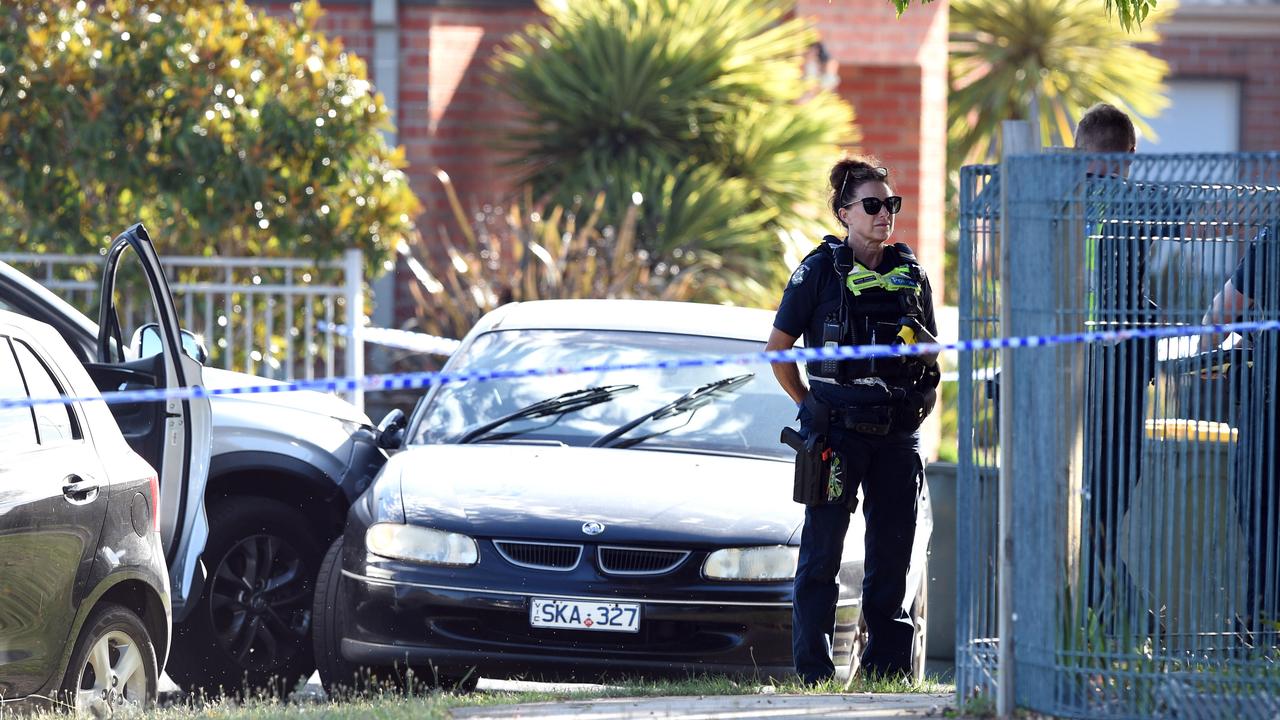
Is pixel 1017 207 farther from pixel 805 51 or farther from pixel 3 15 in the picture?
pixel 805 51

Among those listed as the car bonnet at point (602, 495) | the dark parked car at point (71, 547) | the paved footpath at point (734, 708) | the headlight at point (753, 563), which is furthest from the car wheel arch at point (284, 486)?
the paved footpath at point (734, 708)

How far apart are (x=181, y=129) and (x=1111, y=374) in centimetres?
744

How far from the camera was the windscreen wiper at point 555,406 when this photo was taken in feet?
23.2

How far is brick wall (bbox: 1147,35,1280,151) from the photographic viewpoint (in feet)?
74.0

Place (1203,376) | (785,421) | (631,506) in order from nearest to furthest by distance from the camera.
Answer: (1203,376), (631,506), (785,421)

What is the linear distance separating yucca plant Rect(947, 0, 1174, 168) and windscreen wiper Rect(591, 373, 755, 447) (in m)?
10.6

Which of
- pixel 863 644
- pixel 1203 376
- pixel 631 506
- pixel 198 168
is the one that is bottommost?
pixel 863 644

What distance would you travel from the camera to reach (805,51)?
47.9ft

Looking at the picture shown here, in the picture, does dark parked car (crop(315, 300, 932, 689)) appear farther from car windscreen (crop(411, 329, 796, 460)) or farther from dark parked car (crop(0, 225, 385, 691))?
dark parked car (crop(0, 225, 385, 691))

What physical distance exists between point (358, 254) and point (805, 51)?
478cm

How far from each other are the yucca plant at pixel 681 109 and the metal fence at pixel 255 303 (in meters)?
2.21

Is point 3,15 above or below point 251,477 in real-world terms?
above

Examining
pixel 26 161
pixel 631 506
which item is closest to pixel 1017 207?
pixel 631 506

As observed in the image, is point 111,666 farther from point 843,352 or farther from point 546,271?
point 546,271
